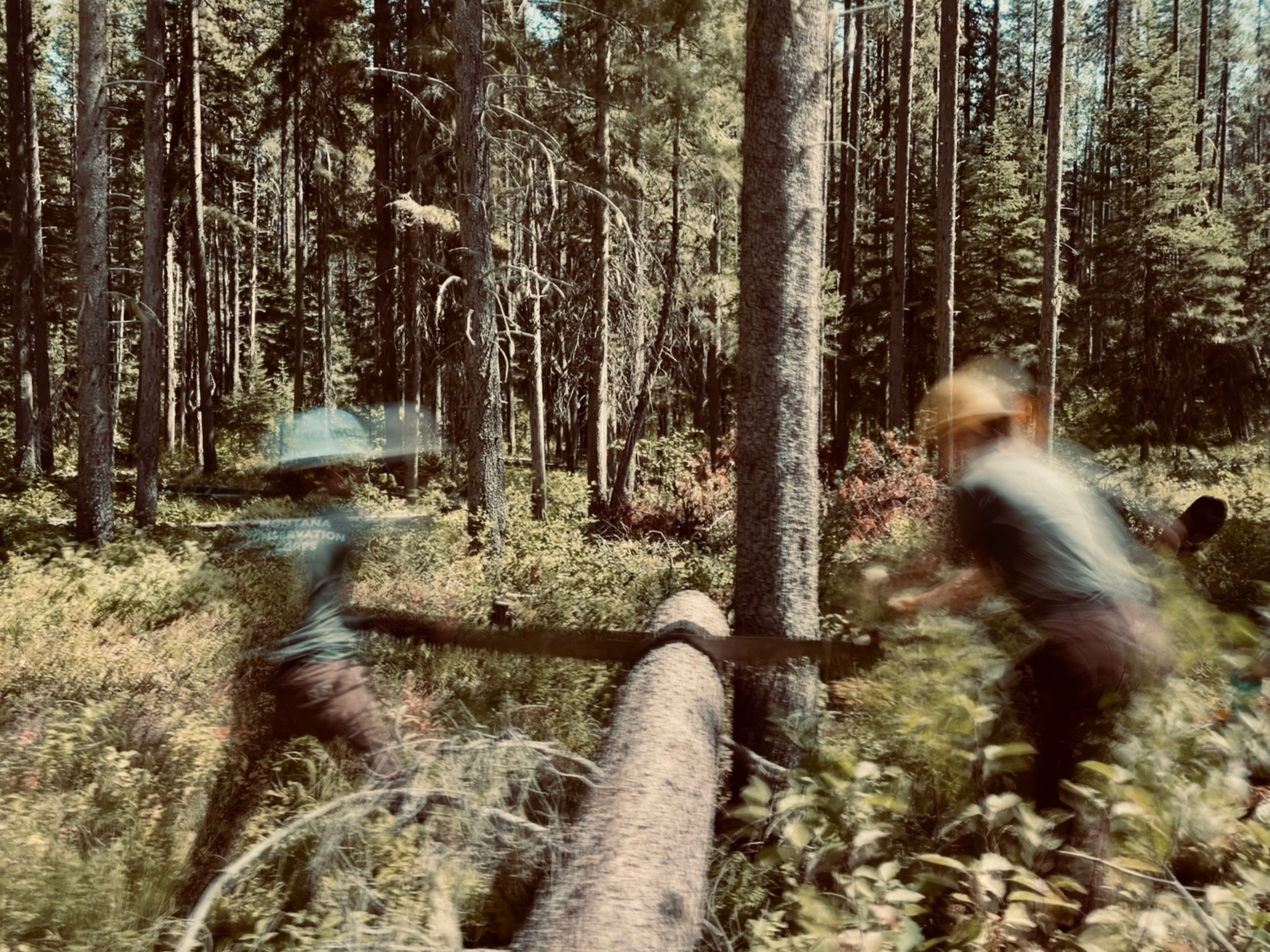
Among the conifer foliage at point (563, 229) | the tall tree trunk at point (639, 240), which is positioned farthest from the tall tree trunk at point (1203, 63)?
the tall tree trunk at point (639, 240)

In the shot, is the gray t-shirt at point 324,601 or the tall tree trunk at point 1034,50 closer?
the gray t-shirt at point 324,601

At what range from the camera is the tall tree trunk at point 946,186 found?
16.2m

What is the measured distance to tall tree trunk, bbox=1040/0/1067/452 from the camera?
1588 centimetres

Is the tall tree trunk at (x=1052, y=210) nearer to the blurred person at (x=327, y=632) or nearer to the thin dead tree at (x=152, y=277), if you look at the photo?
the blurred person at (x=327, y=632)

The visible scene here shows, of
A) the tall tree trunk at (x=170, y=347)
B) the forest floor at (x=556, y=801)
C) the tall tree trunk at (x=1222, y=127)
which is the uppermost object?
the tall tree trunk at (x=1222, y=127)

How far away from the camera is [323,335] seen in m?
19.7

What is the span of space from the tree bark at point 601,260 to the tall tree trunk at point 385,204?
3.61 metres

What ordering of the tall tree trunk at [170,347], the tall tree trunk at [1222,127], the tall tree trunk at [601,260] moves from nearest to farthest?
the tall tree trunk at [601,260], the tall tree trunk at [170,347], the tall tree trunk at [1222,127]

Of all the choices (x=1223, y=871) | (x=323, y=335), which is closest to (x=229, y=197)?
(x=323, y=335)

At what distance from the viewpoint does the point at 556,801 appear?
3910 mm

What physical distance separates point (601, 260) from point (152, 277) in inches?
310

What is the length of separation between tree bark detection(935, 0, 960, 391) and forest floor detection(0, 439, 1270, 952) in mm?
9346

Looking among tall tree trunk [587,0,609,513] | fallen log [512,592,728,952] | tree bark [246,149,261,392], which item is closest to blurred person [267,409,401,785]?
fallen log [512,592,728,952]

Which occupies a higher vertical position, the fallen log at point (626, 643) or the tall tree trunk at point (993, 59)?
the tall tree trunk at point (993, 59)
